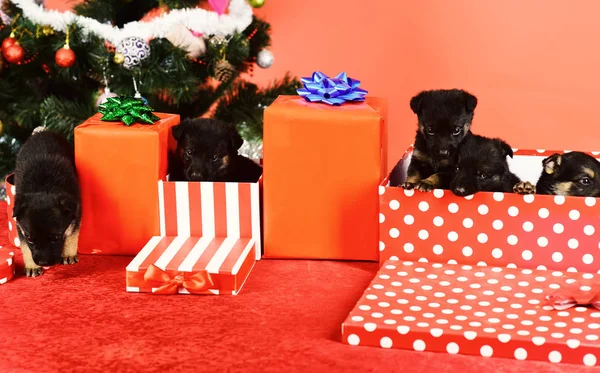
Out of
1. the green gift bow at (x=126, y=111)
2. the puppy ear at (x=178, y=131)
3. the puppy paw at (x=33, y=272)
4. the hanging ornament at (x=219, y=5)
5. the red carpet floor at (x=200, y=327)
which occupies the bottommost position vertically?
the red carpet floor at (x=200, y=327)

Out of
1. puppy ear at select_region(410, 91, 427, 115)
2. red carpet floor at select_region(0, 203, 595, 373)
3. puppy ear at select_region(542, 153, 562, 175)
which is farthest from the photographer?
puppy ear at select_region(410, 91, 427, 115)

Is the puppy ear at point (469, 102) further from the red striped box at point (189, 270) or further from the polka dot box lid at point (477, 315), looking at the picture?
the red striped box at point (189, 270)

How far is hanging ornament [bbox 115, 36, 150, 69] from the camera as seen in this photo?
3.14 meters

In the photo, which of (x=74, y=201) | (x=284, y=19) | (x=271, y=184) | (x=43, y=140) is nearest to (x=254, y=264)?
(x=271, y=184)

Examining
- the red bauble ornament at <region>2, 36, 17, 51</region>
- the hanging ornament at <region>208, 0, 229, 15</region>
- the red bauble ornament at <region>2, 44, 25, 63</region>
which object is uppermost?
the hanging ornament at <region>208, 0, 229, 15</region>

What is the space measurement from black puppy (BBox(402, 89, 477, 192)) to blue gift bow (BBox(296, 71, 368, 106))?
6.8 inches

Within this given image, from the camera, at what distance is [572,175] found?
2305 mm

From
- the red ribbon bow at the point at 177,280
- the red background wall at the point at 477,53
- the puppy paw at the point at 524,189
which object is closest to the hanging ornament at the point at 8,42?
the red ribbon bow at the point at 177,280

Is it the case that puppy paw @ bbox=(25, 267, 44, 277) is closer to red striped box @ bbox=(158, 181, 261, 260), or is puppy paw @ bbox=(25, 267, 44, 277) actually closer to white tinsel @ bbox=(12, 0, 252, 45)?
red striped box @ bbox=(158, 181, 261, 260)

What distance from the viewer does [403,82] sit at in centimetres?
474

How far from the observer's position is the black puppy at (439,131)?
234 cm

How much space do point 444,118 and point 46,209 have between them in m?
1.12

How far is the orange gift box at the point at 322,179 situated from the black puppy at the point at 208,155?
0.85 feet

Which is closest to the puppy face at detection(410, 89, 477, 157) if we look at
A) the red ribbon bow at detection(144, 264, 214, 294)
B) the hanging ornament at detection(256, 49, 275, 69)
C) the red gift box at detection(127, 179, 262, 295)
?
the red gift box at detection(127, 179, 262, 295)
